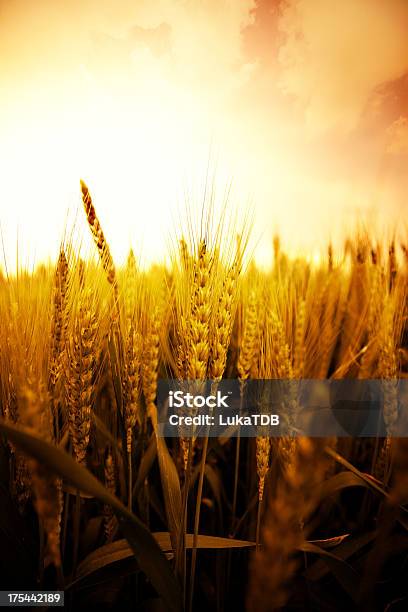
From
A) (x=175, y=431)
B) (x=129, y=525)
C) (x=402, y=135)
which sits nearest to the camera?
(x=129, y=525)

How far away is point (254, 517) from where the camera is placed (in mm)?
756

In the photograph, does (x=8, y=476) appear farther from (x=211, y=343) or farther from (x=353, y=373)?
(x=353, y=373)

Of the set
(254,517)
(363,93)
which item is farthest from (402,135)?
(254,517)

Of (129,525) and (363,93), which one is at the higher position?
(363,93)

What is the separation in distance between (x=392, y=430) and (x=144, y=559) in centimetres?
54

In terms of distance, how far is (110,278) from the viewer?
69 cm

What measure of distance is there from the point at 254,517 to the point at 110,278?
65 centimetres

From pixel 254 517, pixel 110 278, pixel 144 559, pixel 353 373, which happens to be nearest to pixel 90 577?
pixel 144 559

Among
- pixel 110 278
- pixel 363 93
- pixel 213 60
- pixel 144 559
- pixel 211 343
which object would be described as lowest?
pixel 144 559

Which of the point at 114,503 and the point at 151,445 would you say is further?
the point at 151,445

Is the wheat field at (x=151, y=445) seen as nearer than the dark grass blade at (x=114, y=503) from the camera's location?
No

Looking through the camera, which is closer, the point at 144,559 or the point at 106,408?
the point at 144,559

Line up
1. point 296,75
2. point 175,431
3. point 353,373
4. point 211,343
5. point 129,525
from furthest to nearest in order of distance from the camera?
point 296,75, point 353,373, point 175,431, point 211,343, point 129,525

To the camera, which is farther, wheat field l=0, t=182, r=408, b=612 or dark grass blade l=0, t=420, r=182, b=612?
wheat field l=0, t=182, r=408, b=612
